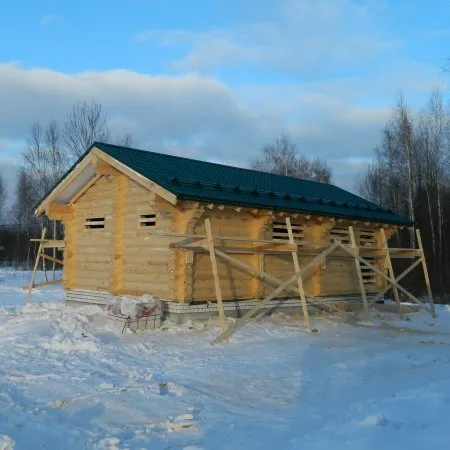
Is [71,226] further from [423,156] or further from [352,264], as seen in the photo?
[423,156]

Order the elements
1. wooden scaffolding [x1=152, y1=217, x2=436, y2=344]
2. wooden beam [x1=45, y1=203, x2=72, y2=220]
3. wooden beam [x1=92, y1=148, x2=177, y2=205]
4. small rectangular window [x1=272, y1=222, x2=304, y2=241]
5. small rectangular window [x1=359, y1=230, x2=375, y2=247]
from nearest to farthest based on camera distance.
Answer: wooden scaffolding [x1=152, y1=217, x2=436, y2=344], wooden beam [x1=92, y1=148, x2=177, y2=205], small rectangular window [x1=272, y1=222, x2=304, y2=241], wooden beam [x1=45, y1=203, x2=72, y2=220], small rectangular window [x1=359, y1=230, x2=375, y2=247]

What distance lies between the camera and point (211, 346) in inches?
388

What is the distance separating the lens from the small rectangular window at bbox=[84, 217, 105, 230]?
14.6m

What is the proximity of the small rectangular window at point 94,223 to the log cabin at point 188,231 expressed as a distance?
37 mm

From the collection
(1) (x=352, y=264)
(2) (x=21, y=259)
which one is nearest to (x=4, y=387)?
(1) (x=352, y=264)

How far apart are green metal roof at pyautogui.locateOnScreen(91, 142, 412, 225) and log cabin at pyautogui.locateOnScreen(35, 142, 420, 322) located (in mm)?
41

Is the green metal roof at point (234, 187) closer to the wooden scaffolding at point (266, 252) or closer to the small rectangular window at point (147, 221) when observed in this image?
the wooden scaffolding at point (266, 252)

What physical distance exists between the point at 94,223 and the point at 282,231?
5.38m

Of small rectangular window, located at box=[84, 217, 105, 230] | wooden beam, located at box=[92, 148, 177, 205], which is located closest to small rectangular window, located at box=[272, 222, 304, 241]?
wooden beam, located at box=[92, 148, 177, 205]

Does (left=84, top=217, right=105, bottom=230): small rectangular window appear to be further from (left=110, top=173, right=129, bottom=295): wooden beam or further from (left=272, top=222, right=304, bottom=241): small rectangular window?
(left=272, top=222, right=304, bottom=241): small rectangular window

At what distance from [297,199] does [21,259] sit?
46.8 meters

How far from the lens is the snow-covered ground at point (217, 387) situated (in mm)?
5121

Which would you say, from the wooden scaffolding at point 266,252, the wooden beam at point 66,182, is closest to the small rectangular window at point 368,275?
the wooden scaffolding at point 266,252

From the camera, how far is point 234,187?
512 inches
